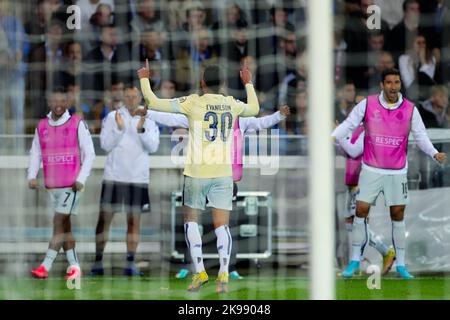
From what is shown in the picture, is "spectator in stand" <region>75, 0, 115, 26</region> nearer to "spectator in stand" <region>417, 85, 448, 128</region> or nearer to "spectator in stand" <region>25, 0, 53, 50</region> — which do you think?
"spectator in stand" <region>25, 0, 53, 50</region>

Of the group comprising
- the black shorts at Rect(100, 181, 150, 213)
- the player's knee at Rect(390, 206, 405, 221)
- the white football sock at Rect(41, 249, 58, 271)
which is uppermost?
the black shorts at Rect(100, 181, 150, 213)

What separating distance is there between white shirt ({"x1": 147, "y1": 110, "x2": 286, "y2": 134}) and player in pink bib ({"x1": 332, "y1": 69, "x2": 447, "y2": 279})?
0.49 m

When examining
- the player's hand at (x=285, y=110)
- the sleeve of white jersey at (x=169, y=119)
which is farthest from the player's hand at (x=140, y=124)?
the player's hand at (x=285, y=110)

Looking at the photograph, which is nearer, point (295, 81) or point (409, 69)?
point (295, 81)

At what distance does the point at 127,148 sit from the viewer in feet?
30.0

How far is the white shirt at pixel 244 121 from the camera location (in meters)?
8.00

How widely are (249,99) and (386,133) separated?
3.98ft

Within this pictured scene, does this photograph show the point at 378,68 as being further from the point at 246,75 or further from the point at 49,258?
the point at 49,258

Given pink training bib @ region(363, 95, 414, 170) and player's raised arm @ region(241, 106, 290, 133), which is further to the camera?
pink training bib @ region(363, 95, 414, 170)

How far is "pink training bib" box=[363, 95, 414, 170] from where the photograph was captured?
28.2ft

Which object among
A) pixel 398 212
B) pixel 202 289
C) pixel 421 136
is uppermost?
pixel 421 136

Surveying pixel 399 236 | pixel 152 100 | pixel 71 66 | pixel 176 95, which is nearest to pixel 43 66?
pixel 71 66

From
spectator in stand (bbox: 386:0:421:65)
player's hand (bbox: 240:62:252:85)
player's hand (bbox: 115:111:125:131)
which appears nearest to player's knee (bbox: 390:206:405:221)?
spectator in stand (bbox: 386:0:421:65)

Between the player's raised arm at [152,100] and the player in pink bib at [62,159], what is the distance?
93 centimetres
